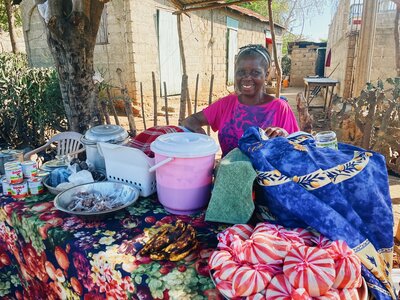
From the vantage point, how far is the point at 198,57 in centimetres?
995

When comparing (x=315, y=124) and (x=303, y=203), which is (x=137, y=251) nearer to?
(x=303, y=203)

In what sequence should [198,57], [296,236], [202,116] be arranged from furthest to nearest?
[198,57] → [202,116] → [296,236]

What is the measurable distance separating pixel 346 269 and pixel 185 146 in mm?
741

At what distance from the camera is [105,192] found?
1.60 meters

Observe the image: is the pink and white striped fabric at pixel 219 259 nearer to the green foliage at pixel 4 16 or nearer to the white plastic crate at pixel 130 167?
the white plastic crate at pixel 130 167

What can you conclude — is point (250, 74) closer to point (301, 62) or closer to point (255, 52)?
point (255, 52)

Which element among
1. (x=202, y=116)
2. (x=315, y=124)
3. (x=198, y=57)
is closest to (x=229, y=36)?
(x=198, y=57)

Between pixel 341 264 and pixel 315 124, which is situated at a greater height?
pixel 341 264

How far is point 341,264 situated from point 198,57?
381 inches

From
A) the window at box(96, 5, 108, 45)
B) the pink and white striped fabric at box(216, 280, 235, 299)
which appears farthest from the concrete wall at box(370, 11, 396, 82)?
the pink and white striped fabric at box(216, 280, 235, 299)

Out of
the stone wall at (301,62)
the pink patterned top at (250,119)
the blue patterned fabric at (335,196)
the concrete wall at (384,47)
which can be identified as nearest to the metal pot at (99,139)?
the pink patterned top at (250,119)

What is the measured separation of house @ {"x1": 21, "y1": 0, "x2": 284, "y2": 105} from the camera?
7.26m

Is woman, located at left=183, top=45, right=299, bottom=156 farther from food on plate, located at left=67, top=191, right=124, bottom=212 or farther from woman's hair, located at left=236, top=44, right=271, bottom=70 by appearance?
food on plate, located at left=67, top=191, right=124, bottom=212

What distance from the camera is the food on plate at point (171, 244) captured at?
1135 millimetres
